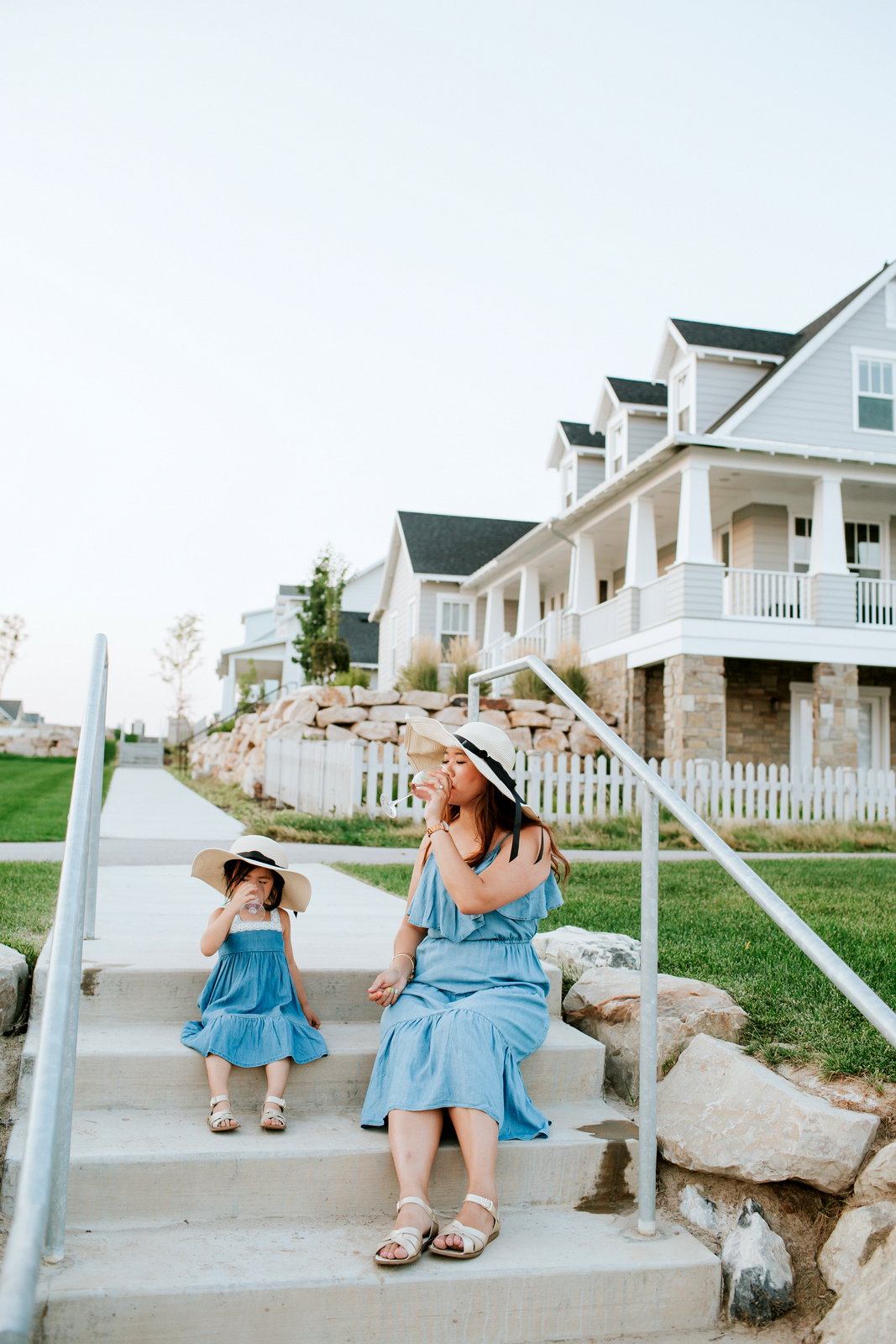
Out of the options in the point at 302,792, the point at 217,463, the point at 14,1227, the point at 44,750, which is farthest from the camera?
the point at 44,750

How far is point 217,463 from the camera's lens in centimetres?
1812

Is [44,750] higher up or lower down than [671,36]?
lower down

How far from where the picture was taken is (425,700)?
1318 cm

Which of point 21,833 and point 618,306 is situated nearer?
point 21,833

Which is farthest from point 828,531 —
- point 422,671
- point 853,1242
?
point 853,1242

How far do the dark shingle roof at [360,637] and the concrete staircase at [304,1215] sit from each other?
29122 mm

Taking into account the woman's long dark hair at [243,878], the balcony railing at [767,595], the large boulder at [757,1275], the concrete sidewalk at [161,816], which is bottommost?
the large boulder at [757,1275]

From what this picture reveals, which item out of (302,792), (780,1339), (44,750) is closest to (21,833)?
(302,792)

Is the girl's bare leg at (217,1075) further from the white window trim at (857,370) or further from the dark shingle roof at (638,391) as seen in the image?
the dark shingle roof at (638,391)

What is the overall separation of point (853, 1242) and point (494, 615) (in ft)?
67.3

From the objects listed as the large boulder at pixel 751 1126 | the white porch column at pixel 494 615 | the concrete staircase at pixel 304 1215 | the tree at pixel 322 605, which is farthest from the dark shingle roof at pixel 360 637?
the large boulder at pixel 751 1126

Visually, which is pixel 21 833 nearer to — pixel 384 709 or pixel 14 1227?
pixel 384 709

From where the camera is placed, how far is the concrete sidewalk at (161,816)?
8.38m

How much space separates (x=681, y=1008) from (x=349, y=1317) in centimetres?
141
